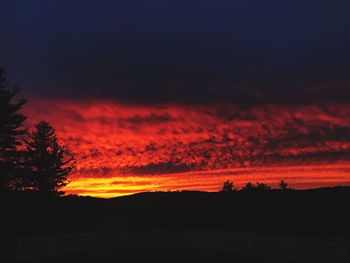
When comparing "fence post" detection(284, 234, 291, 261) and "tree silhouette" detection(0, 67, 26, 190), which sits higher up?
"tree silhouette" detection(0, 67, 26, 190)

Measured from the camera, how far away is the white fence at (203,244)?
2111 centimetres

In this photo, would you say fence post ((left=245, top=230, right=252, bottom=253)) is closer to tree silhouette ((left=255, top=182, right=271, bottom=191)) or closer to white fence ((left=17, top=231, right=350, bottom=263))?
white fence ((left=17, top=231, right=350, bottom=263))

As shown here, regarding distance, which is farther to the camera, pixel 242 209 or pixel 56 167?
pixel 56 167

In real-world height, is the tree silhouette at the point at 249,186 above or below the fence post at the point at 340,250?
above

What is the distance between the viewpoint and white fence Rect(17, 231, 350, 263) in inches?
831

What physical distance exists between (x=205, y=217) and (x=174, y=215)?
226 inches

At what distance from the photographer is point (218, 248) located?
32.1 meters

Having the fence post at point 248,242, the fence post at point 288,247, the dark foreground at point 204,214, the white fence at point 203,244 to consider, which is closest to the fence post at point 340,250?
the white fence at point 203,244

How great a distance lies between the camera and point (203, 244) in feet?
113

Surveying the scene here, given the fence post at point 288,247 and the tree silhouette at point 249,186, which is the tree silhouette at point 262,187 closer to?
the tree silhouette at point 249,186

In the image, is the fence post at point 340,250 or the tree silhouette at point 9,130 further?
the tree silhouette at point 9,130

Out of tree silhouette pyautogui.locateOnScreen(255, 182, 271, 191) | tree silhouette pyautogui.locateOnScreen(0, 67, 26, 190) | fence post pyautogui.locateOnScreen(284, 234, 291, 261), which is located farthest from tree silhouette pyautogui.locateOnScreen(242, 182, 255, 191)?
fence post pyautogui.locateOnScreen(284, 234, 291, 261)

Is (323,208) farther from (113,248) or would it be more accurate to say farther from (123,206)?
(123,206)

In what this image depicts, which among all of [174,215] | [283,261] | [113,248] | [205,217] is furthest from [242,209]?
[283,261]
